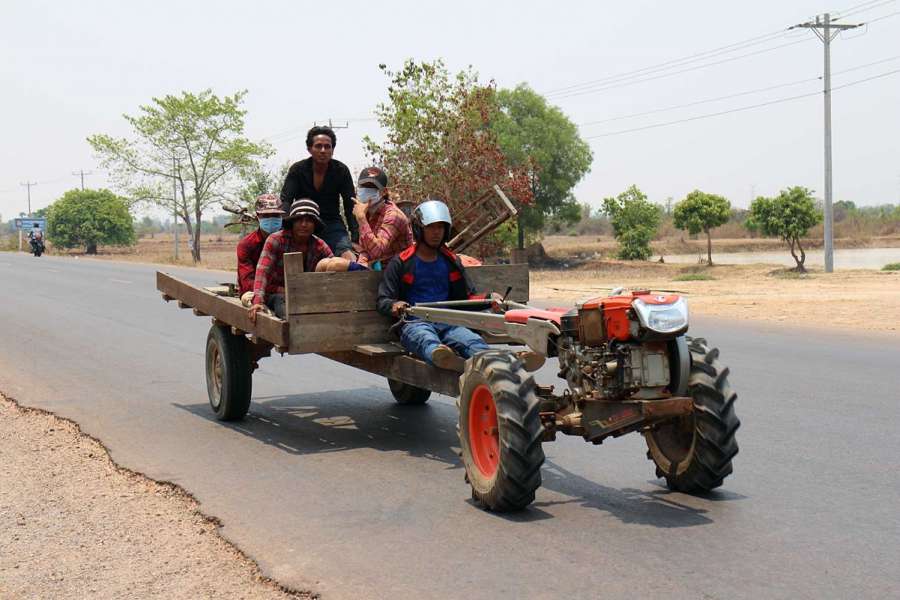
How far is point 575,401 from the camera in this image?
222 inches

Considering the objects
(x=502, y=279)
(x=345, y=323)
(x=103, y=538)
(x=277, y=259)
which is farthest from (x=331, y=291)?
(x=103, y=538)

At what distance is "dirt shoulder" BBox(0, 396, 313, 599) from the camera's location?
4629 mm

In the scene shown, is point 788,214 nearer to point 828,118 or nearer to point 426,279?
point 828,118

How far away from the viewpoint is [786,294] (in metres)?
22.7

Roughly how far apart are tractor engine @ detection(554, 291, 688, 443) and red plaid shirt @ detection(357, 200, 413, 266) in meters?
2.90

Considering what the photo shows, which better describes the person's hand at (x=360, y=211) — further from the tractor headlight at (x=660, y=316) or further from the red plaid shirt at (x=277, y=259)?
the tractor headlight at (x=660, y=316)

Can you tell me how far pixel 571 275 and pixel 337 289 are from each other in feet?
100

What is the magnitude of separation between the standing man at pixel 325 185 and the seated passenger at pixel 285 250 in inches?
16.5

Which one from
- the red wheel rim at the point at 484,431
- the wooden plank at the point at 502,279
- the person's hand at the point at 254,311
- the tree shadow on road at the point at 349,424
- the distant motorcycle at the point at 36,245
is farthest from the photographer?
the distant motorcycle at the point at 36,245

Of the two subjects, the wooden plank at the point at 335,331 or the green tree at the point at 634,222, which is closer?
the wooden plank at the point at 335,331

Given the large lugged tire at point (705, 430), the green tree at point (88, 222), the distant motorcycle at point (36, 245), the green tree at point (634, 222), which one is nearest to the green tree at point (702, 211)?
the green tree at point (634, 222)

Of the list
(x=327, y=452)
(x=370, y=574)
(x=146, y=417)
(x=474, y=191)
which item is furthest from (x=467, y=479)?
(x=474, y=191)

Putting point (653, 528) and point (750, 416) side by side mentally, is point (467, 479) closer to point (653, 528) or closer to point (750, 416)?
point (653, 528)

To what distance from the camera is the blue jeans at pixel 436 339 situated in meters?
6.70
